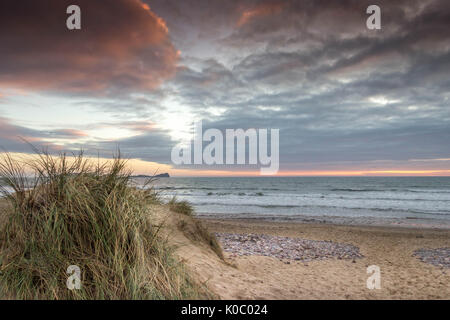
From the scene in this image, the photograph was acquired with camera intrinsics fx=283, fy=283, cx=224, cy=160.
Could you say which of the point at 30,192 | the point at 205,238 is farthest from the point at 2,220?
the point at 205,238

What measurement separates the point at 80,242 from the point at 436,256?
476 inches

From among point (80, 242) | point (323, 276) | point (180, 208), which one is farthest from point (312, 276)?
point (80, 242)

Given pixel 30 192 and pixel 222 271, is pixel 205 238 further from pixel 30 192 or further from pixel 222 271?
Result: pixel 30 192

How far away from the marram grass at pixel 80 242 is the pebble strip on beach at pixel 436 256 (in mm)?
9108

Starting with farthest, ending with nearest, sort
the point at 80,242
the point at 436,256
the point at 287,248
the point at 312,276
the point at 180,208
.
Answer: the point at 287,248 < the point at 436,256 < the point at 180,208 < the point at 312,276 < the point at 80,242

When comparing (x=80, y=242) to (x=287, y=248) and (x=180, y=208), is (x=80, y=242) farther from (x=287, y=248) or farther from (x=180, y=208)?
(x=287, y=248)

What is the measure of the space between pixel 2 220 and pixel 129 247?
7.06 ft

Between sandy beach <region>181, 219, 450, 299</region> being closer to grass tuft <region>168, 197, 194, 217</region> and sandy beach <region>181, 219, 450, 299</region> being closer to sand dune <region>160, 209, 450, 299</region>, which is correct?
sand dune <region>160, 209, 450, 299</region>

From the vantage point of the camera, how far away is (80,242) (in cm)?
413

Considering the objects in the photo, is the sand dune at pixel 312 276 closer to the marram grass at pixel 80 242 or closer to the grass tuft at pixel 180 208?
the marram grass at pixel 80 242

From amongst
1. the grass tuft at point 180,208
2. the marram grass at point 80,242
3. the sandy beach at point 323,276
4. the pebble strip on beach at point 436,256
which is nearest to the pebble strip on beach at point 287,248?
the sandy beach at point 323,276

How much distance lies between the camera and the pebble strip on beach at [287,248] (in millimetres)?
9662

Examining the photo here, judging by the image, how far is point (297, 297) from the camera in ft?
17.8
